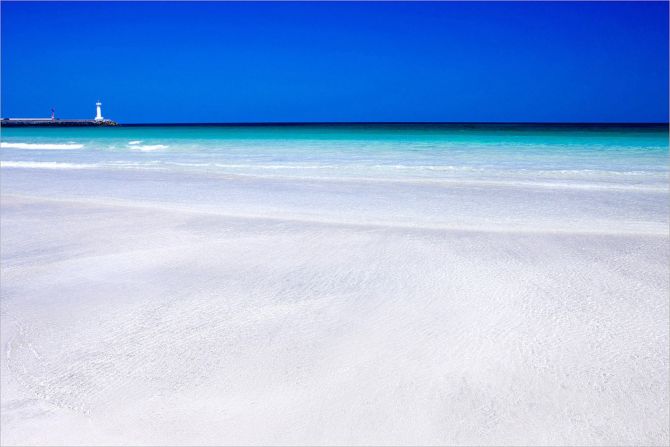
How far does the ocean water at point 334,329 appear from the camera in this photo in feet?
7.11

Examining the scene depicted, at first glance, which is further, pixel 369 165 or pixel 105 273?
pixel 369 165

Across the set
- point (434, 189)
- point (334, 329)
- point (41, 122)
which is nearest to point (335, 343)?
point (334, 329)

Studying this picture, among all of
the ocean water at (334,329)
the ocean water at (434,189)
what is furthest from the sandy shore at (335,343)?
the ocean water at (434,189)

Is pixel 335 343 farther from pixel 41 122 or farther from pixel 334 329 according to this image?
pixel 41 122

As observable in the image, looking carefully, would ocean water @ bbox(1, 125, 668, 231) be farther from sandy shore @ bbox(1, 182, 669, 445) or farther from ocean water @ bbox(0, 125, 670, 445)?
sandy shore @ bbox(1, 182, 669, 445)

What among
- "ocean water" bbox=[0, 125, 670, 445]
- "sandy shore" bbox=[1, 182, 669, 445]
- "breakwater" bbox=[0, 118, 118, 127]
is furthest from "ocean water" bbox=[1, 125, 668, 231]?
"breakwater" bbox=[0, 118, 118, 127]

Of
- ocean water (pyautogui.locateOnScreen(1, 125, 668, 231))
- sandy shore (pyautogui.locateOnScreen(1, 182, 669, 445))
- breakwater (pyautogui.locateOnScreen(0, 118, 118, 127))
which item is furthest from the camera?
breakwater (pyautogui.locateOnScreen(0, 118, 118, 127))

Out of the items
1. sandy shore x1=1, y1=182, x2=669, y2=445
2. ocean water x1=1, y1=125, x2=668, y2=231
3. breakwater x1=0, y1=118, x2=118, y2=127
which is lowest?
sandy shore x1=1, y1=182, x2=669, y2=445

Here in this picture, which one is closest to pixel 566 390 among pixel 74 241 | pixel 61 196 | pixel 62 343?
pixel 62 343

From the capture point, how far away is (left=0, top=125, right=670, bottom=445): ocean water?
7.11 feet

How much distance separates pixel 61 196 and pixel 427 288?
6.90 metres

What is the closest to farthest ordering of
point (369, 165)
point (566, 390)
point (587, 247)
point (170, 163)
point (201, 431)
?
point (201, 431) < point (566, 390) < point (587, 247) < point (369, 165) < point (170, 163)

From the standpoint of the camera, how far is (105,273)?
4.01 metres

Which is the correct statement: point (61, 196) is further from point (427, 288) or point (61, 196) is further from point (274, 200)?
point (427, 288)
